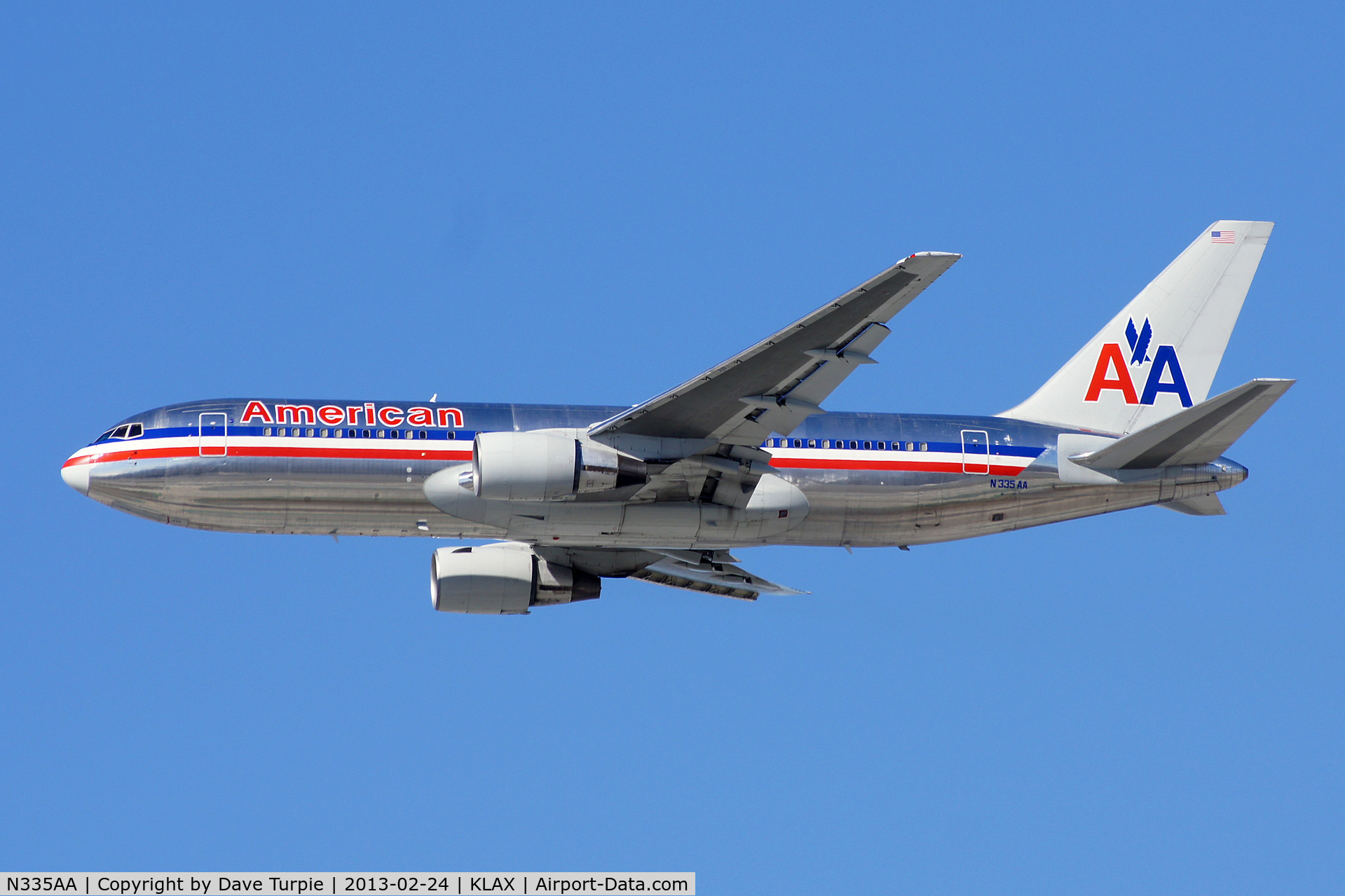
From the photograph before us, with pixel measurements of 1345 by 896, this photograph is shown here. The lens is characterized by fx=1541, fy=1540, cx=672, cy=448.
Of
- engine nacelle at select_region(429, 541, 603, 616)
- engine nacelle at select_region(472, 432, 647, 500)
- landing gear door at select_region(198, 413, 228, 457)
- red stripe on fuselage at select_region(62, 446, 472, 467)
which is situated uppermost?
landing gear door at select_region(198, 413, 228, 457)

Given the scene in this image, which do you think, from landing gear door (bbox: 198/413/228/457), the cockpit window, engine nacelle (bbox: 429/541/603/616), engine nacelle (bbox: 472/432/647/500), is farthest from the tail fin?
the cockpit window

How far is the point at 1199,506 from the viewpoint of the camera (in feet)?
139

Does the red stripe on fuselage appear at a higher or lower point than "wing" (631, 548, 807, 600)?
higher

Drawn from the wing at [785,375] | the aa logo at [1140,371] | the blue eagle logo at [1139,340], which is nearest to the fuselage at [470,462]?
the wing at [785,375]

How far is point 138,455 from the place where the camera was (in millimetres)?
38438

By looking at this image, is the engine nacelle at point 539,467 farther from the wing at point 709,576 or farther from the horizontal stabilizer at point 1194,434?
the horizontal stabilizer at point 1194,434

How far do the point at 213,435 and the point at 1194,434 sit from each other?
2498cm

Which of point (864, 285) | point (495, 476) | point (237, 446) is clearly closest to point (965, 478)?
point (864, 285)

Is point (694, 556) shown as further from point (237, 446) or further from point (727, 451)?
point (237, 446)

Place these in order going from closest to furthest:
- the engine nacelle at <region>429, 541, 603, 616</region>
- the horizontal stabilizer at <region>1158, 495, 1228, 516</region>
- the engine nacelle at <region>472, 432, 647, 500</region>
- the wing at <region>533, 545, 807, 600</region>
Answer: the engine nacelle at <region>472, 432, 647, 500</region> < the horizontal stabilizer at <region>1158, 495, 1228, 516</region> < the engine nacelle at <region>429, 541, 603, 616</region> < the wing at <region>533, 545, 807, 600</region>

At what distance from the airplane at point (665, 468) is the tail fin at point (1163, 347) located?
1458mm

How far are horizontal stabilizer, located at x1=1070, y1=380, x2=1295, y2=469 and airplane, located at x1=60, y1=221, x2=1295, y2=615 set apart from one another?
59 millimetres

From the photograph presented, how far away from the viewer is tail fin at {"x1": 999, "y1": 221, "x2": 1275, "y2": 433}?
4456cm

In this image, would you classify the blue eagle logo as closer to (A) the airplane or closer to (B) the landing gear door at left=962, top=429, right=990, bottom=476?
(A) the airplane
